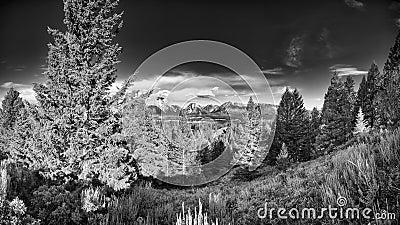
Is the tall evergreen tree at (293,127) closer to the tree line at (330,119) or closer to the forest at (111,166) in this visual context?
the tree line at (330,119)

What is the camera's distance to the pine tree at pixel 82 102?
11.2 metres

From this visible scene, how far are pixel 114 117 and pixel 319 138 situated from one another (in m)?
30.7

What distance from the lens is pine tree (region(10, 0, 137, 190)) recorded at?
1122 cm

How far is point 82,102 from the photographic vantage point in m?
12.0

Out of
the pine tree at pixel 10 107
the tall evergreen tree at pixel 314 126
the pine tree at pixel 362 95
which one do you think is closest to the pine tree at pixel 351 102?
the pine tree at pixel 362 95

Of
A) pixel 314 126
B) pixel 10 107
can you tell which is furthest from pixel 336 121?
pixel 10 107

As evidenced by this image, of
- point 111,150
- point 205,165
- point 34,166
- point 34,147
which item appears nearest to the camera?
point 34,166

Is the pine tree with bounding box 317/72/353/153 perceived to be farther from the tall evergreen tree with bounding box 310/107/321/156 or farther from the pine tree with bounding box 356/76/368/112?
the pine tree with bounding box 356/76/368/112

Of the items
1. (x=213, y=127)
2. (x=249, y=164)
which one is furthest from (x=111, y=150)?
(x=213, y=127)

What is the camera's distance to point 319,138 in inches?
1347

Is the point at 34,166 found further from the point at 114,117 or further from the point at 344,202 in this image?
Answer: the point at 344,202

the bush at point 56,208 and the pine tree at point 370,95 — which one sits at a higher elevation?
the pine tree at point 370,95

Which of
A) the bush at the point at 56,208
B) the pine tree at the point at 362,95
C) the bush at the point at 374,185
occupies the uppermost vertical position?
the pine tree at the point at 362,95

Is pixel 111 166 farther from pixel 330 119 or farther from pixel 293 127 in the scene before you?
pixel 293 127
